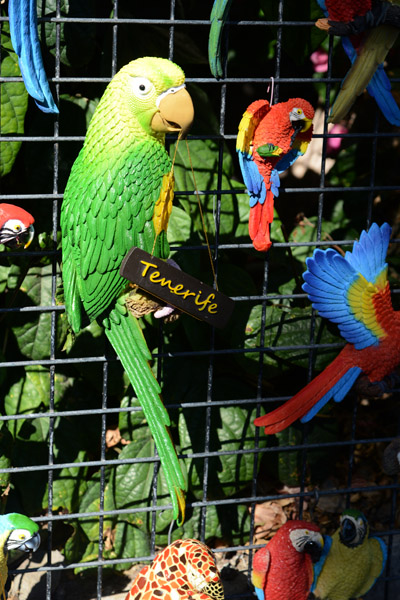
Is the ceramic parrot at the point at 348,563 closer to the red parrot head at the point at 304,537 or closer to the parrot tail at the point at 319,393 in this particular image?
the red parrot head at the point at 304,537

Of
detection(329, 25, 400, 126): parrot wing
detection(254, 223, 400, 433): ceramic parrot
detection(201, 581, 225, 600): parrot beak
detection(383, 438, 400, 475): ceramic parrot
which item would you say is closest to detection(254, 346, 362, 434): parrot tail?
detection(254, 223, 400, 433): ceramic parrot

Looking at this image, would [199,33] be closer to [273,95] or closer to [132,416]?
[273,95]

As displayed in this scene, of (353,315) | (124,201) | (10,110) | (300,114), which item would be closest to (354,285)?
(353,315)

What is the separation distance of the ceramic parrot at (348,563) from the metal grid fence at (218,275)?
0.30ft

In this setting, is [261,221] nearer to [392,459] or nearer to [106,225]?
[106,225]

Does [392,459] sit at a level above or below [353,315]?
below

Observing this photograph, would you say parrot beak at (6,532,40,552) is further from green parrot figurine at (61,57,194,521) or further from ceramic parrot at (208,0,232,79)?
ceramic parrot at (208,0,232,79)

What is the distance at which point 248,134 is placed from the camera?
3.60ft

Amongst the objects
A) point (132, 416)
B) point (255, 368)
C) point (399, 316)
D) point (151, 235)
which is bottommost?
point (132, 416)

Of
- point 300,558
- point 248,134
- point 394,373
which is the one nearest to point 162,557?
point 300,558

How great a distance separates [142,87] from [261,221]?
0.29 meters

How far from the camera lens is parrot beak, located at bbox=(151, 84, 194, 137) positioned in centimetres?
99

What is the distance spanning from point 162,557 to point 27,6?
2.75 ft

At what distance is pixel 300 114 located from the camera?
112 centimetres
